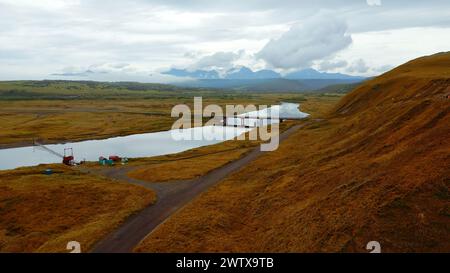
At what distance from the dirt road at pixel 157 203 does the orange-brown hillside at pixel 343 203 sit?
6.28 feet

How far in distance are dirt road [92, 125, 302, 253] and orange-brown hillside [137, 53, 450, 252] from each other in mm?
1913

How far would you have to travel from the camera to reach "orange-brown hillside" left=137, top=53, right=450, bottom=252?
92.5ft

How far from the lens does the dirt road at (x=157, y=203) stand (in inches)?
1390

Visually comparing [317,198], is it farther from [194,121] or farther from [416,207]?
[194,121]

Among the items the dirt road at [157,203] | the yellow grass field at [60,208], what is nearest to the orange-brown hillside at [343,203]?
the dirt road at [157,203]

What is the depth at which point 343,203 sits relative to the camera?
1340 inches

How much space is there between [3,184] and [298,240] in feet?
163

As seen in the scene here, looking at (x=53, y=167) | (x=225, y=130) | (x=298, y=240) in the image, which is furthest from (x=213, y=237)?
(x=225, y=130)

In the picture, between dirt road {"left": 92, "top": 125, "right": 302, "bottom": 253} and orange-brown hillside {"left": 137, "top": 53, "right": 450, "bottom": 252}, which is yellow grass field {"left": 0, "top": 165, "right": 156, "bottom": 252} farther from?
orange-brown hillside {"left": 137, "top": 53, "right": 450, "bottom": 252}
